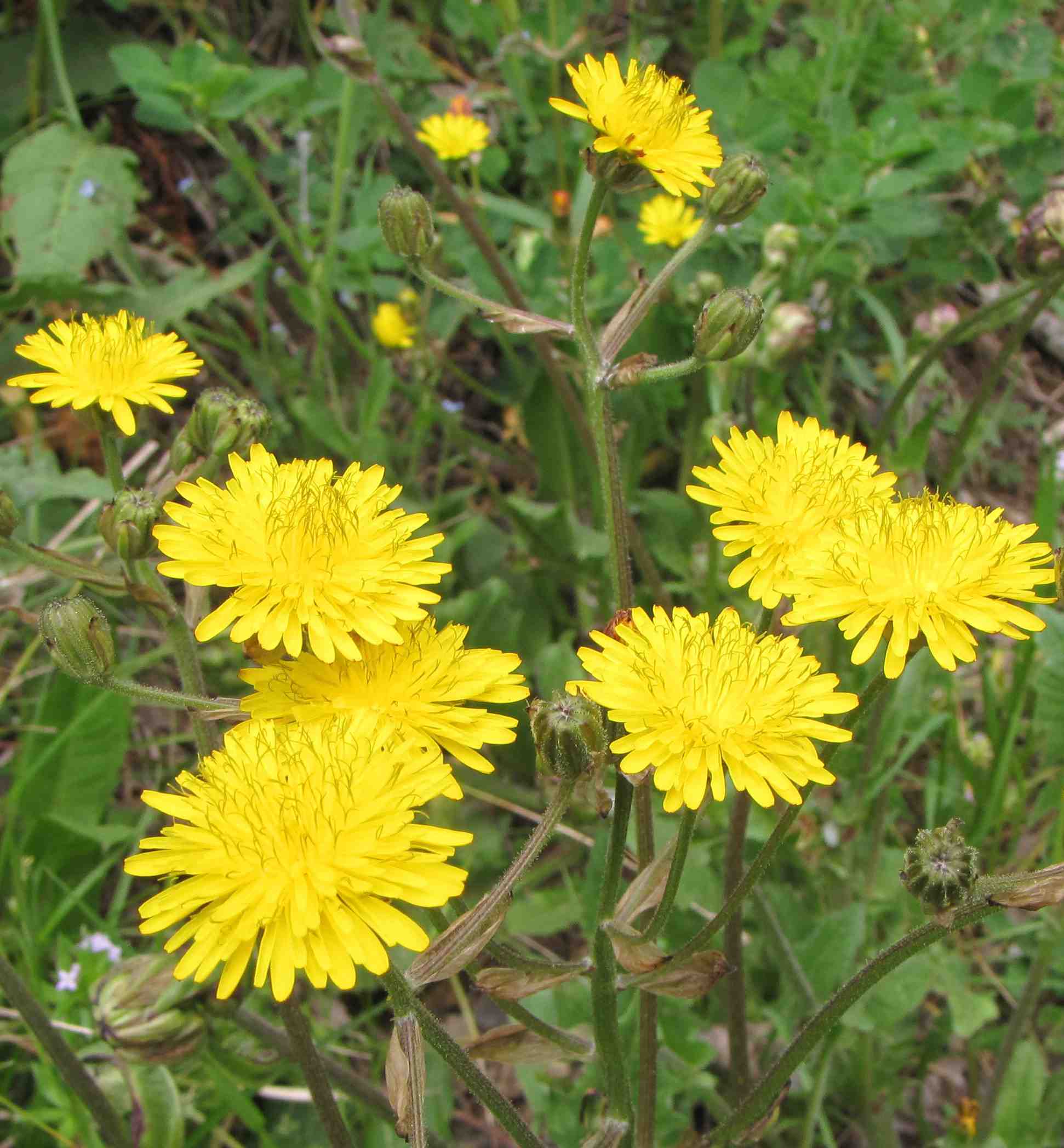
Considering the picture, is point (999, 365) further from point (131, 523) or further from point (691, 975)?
point (131, 523)

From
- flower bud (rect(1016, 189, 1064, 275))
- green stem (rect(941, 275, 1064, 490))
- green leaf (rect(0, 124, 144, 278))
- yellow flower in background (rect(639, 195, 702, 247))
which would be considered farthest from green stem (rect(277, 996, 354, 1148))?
green leaf (rect(0, 124, 144, 278))

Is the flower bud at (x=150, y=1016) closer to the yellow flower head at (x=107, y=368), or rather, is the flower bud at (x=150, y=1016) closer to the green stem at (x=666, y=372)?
the yellow flower head at (x=107, y=368)

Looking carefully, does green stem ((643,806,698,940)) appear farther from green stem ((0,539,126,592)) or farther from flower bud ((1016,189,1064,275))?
flower bud ((1016,189,1064,275))

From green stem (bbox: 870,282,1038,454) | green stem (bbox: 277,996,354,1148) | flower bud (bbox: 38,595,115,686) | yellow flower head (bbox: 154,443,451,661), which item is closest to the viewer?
yellow flower head (bbox: 154,443,451,661)

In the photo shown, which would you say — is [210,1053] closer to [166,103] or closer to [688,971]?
[688,971]

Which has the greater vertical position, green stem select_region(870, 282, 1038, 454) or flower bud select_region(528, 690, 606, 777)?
green stem select_region(870, 282, 1038, 454)
